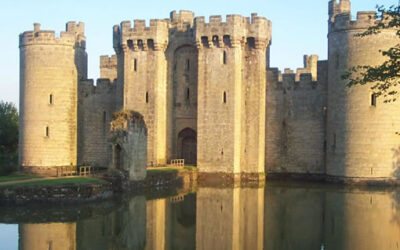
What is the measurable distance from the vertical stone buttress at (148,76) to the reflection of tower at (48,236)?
14.8 metres

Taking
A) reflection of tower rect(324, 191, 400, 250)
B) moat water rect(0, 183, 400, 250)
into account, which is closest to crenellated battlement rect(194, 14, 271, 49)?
moat water rect(0, 183, 400, 250)

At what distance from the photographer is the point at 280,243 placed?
15273 millimetres

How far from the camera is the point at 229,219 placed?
739 inches

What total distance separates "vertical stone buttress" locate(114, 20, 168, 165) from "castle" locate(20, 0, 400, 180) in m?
0.06

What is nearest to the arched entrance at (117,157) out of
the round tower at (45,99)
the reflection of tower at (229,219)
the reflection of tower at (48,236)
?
the reflection of tower at (229,219)

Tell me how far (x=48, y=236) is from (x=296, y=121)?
1988 centimetres

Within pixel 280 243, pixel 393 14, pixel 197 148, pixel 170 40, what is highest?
pixel 170 40

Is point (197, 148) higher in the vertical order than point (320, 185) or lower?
higher

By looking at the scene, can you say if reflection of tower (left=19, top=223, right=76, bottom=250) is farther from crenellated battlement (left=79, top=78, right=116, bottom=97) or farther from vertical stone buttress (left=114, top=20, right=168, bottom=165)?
crenellated battlement (left=79, top=78, right=116, bottom=97)

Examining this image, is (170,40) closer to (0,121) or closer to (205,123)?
(205,123)

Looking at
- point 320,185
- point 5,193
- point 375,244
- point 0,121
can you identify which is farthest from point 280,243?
point 0,121

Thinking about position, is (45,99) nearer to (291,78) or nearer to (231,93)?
(231,93)

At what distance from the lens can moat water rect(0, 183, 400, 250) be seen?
15.2 meters

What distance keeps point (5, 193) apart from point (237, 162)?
13.5 meters
